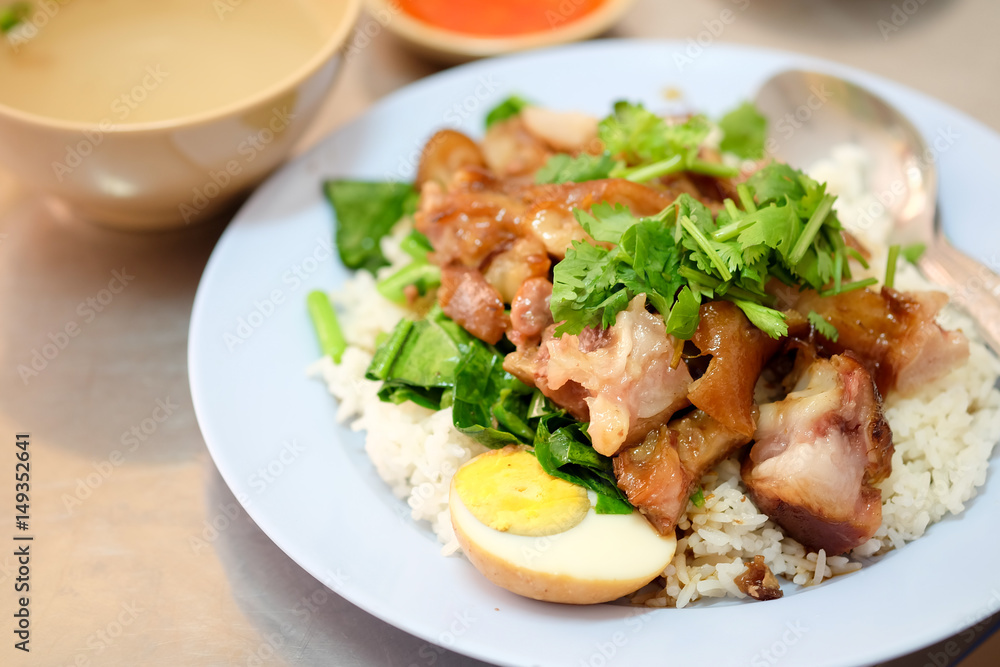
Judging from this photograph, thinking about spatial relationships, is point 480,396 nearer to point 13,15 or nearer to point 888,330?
point 888,330

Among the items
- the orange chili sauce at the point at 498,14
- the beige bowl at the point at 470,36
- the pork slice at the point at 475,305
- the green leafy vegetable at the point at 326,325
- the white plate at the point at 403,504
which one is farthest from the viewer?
the orange chili sauce at the point at 498,14

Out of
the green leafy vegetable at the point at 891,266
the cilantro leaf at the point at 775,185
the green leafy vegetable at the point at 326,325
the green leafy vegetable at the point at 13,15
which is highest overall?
the cilantro leaf at the point at 775,185

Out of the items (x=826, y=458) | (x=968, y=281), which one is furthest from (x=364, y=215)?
(x=968, y=281)

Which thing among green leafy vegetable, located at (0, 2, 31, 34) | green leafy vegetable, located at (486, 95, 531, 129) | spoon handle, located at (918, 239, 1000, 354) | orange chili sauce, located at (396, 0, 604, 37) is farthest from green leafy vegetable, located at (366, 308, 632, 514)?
orange chili sauce, located at (396, 0, 604, 37)

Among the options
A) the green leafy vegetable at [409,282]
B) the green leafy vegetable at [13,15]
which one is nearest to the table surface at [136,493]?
the green leafy vegetable at [13,15]

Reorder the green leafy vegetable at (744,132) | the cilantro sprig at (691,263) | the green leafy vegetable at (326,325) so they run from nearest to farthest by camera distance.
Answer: the cilantro sprig at (691,263)
the green leafy vegetable at (326,325)
the green leafy vegetable at (744,132)

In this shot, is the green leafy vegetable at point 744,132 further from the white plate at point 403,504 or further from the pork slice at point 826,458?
the pork slice at point 826,458

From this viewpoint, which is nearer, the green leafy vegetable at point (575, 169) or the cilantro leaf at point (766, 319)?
the cilantro leaf at point (766, 319)

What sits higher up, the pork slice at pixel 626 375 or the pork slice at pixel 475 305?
the pork slice at pixel 626 375
